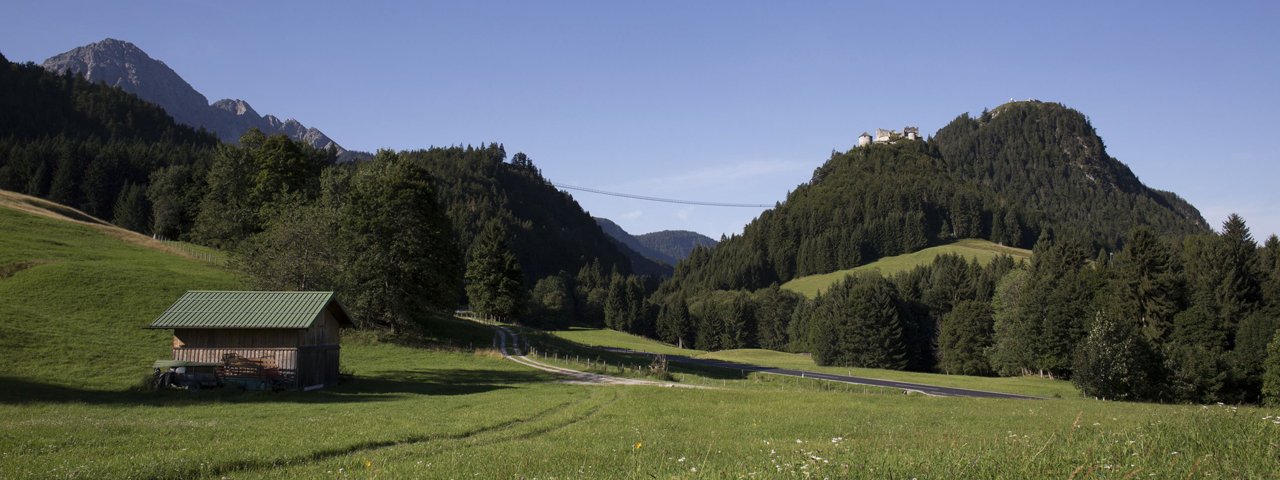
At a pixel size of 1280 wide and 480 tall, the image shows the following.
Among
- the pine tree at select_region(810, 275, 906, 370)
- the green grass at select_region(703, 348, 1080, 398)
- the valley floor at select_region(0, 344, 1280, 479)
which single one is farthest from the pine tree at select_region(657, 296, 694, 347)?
the valley floor at select_region(0, 344, 1280, 479)

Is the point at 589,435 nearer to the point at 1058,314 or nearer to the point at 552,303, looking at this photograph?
the point at 1058,314

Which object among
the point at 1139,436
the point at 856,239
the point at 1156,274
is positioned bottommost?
the point at 1139,436

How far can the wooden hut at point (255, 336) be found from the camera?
118ft

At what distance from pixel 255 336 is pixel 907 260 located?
157329 millimetres

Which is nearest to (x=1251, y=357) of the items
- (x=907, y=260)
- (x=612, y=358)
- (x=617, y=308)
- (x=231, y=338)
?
(x=612, y=358)

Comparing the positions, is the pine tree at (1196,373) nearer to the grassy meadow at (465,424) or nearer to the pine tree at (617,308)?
the grassy meadow at (465,424)

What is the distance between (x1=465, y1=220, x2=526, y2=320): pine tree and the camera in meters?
89.6

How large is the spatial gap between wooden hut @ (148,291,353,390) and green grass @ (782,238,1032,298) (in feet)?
419

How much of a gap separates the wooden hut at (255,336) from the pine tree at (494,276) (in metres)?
50.9

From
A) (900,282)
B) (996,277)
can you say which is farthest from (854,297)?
(996,277)

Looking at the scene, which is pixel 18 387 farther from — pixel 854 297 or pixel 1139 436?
pixel 854 297

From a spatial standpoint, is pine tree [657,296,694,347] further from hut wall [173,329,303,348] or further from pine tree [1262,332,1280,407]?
hut wall [173,329,303,348]

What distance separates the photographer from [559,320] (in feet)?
427

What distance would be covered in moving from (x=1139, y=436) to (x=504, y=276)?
84.9 m
